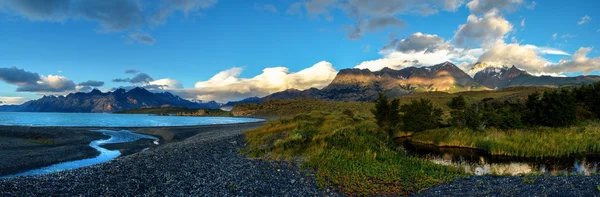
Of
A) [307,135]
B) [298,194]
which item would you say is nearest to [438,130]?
[307,135]

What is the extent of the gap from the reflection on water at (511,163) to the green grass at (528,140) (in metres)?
1.58

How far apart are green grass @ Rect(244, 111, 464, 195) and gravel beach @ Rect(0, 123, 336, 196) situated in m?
1.75

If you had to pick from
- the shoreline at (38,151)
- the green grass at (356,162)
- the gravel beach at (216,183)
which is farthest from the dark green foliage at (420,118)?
the shoreline at (38,151)

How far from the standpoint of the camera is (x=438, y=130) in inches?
1831

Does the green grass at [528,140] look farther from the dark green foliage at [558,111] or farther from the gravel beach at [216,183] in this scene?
the gravel beach at [216,183]

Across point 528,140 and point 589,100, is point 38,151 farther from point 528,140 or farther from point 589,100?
point 589,100

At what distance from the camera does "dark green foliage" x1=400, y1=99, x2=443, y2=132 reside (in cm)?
5006

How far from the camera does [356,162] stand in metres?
22.0

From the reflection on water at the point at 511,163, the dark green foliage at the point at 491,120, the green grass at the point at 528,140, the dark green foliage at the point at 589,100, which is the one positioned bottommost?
the reflection on water at the point at 511,163

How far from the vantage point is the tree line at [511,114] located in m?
43.4

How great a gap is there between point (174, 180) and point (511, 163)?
1200 inches

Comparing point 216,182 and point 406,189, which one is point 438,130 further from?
point 216,182

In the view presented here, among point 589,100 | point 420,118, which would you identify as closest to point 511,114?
point 420,118

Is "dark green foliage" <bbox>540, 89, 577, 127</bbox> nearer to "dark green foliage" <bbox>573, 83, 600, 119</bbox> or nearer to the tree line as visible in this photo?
the tree line
